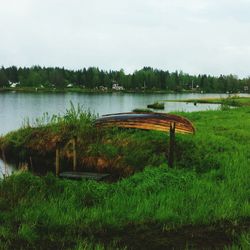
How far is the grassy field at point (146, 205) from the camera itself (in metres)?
6.56

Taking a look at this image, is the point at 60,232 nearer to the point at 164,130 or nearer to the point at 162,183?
the point at 162,183

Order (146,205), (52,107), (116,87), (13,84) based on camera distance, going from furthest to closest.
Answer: (116,87), (13,84), (52,107), (146,205)

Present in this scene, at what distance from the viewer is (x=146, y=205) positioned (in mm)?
8047

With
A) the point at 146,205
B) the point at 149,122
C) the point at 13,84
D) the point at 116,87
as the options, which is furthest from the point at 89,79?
the point at 146,205

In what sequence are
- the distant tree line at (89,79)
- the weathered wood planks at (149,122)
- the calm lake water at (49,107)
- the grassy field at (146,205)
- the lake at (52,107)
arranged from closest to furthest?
the grassy field at (146,205) → the weathered wood planks at (149,122) → the calm lake water at (49,107) → the lake at (52,107) → the distant tree line at (89,79)

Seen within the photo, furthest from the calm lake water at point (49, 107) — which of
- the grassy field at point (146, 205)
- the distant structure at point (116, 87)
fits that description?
the distant structure at point (116, 87)

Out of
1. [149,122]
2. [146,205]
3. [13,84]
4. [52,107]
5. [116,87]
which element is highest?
[13,84]

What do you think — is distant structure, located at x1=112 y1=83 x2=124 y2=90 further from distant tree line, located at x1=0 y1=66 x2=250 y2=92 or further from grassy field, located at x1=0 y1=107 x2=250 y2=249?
grassy field, located at x1=0 y1=107 x2=250 y2=249

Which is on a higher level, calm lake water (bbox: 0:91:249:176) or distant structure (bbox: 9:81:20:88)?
Answer: distant structure (bbox: 9:81:20:88)

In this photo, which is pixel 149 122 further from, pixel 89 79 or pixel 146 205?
pixel 89 79

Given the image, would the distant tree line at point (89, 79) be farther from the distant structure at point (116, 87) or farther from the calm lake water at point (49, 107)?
the calm lake water at point (49, 107)

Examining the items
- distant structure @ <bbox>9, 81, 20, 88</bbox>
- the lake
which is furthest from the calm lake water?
distant structure @ <bbox>9, 81, 20, 88</bbox>

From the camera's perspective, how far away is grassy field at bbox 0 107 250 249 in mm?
6562

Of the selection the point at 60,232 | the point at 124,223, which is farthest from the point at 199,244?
the point at 60,232
